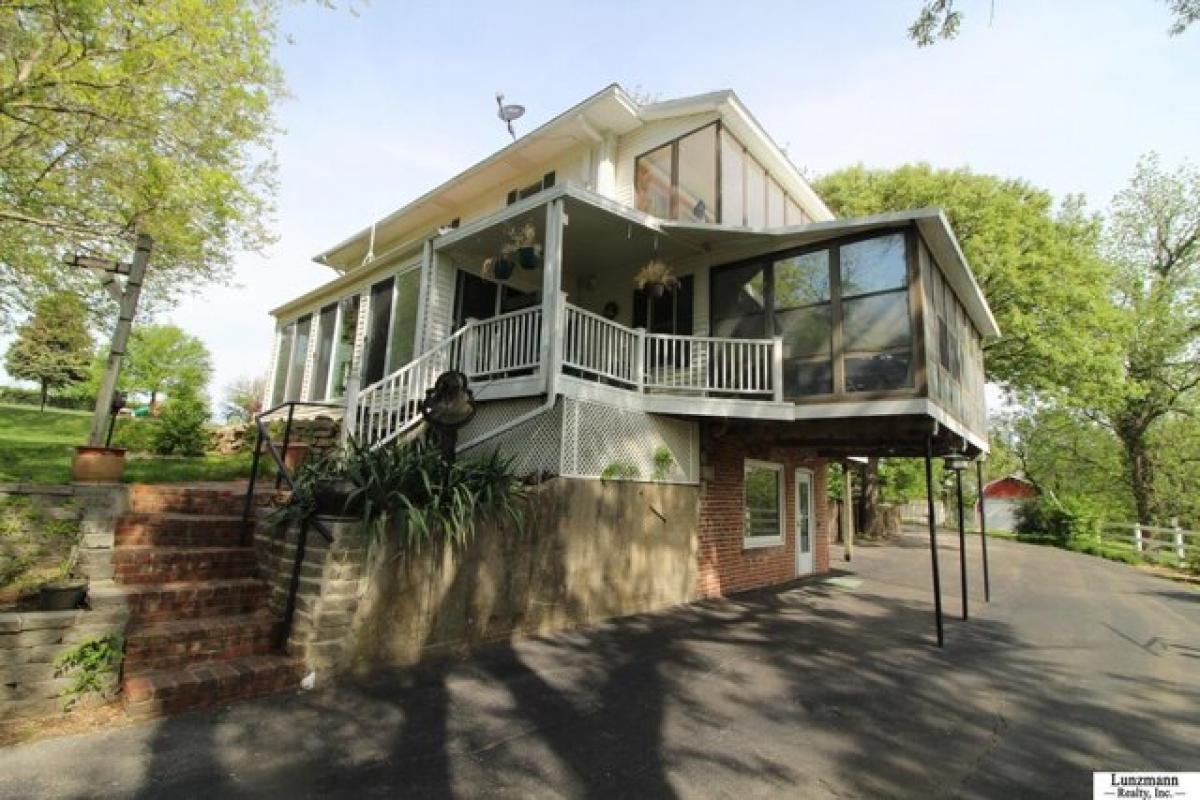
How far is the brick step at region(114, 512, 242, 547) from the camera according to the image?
478 centimetres

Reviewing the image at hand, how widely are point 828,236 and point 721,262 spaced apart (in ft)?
5.71

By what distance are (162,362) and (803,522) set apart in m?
52.0

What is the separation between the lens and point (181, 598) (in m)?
4.32

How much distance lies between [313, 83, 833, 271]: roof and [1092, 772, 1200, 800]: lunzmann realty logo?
391 inches

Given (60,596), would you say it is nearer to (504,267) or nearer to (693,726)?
(693,726)

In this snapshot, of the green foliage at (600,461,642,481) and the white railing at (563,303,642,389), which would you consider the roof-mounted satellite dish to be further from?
the green foliage at (600,461,642,481)

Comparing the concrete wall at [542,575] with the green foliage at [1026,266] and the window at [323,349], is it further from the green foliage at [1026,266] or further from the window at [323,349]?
the green foliage at [1026,266]

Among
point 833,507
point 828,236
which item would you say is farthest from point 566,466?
point 833,507

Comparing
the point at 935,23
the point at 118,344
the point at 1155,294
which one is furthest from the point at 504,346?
the point at 1155,294

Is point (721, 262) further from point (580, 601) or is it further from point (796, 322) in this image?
point (580, 601)

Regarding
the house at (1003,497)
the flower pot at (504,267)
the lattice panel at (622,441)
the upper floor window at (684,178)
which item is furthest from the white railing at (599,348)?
the house at (1003,497)

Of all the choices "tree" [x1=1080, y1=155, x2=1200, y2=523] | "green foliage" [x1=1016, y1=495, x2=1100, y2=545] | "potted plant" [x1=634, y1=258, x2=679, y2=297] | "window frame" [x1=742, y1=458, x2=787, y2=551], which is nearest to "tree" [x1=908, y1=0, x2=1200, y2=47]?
"potted plant" [x1=634, y1=258, x2=679, y2=297]

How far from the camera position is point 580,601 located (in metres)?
6.67

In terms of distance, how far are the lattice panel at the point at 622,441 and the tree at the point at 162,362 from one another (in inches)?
1768
